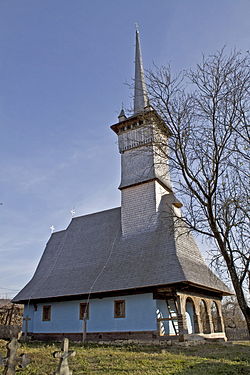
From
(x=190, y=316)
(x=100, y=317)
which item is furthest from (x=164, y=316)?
(x=100, y=317)

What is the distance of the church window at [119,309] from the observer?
55.1ft

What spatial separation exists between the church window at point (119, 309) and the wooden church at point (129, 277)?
48mm

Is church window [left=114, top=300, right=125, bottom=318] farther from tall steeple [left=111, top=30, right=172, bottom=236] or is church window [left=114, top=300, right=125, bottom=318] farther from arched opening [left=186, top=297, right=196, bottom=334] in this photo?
tall steeple [left=111, top=30, right=172, bottom=236]

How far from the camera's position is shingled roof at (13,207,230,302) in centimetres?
1623

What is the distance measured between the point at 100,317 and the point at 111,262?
289 centimetres

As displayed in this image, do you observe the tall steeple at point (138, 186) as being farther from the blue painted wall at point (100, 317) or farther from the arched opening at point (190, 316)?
the arched opening at point (190, 316)

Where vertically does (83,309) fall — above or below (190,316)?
above

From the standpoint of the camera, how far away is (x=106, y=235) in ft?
69.6

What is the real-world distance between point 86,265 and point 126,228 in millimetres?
3168

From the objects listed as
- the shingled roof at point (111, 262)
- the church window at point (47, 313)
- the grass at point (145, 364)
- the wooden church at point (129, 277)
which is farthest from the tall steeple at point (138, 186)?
the grass at point (145, 364)

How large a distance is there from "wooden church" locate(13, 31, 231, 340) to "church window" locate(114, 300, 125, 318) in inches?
1.9

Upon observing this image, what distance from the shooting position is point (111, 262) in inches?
739

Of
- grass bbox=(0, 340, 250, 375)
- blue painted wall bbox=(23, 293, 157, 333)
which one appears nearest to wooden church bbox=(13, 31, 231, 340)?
blue painted wall bbox=(23, 293, 157, 333)

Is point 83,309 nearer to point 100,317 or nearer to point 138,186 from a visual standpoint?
point 100,317
